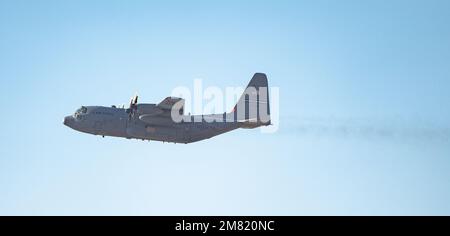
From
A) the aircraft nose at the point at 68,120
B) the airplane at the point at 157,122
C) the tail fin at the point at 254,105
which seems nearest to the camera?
the airplane at the point at 157,122

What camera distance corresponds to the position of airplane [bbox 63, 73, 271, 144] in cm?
5816

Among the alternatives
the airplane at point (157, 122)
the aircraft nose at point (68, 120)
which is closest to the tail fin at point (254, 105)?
the airplane at point (157, 122)

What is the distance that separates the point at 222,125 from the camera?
6019cm

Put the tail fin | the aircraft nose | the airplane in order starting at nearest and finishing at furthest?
the airplane
the tail fin
the aircraft nose

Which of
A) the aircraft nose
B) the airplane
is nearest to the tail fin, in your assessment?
the airplane

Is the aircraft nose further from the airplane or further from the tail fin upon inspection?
the tail fin

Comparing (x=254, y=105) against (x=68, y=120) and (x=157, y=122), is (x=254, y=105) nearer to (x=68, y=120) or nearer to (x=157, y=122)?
(x=157, y=122)

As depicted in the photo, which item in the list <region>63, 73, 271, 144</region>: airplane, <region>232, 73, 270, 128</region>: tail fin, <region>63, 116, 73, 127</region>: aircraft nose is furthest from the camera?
<region>63, 116, 73, 127</region>: aircraft nose

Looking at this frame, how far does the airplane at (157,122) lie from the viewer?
5816cm

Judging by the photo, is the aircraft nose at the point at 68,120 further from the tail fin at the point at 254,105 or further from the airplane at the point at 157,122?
the tail fin at the point at 254,105
